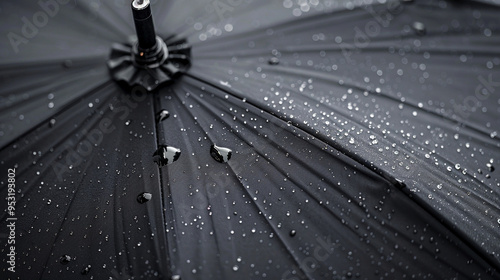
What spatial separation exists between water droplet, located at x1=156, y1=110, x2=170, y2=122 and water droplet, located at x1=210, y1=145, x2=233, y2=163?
7.8 inches

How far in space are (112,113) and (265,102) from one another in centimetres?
52

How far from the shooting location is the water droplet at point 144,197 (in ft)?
5.30

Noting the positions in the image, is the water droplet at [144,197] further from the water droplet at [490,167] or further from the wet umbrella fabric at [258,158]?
the water droplet at [490,167]

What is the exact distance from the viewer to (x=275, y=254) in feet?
5.06

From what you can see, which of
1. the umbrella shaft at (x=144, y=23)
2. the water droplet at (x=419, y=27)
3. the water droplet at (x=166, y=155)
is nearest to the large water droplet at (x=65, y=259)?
the water droplet at (x=166, y=155)

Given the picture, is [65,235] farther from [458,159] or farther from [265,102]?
[458,159]

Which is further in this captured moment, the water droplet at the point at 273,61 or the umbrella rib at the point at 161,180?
the water droplet at the point at 273,61

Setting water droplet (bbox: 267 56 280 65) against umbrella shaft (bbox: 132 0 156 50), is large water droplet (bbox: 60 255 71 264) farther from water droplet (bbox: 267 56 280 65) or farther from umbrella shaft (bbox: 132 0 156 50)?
water droplet (bbox: 267 56 280 65)

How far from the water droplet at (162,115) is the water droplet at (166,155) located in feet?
0.36

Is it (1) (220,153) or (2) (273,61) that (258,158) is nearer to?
(1) (220,153)

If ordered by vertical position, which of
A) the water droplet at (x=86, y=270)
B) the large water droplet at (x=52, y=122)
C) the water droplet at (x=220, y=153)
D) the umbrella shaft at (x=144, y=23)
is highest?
the umbrella shaft at (x=144, y=23)

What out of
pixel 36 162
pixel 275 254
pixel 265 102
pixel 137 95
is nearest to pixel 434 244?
pixel 275 254

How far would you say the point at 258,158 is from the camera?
5.43 ft

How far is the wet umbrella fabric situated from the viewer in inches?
61.4
